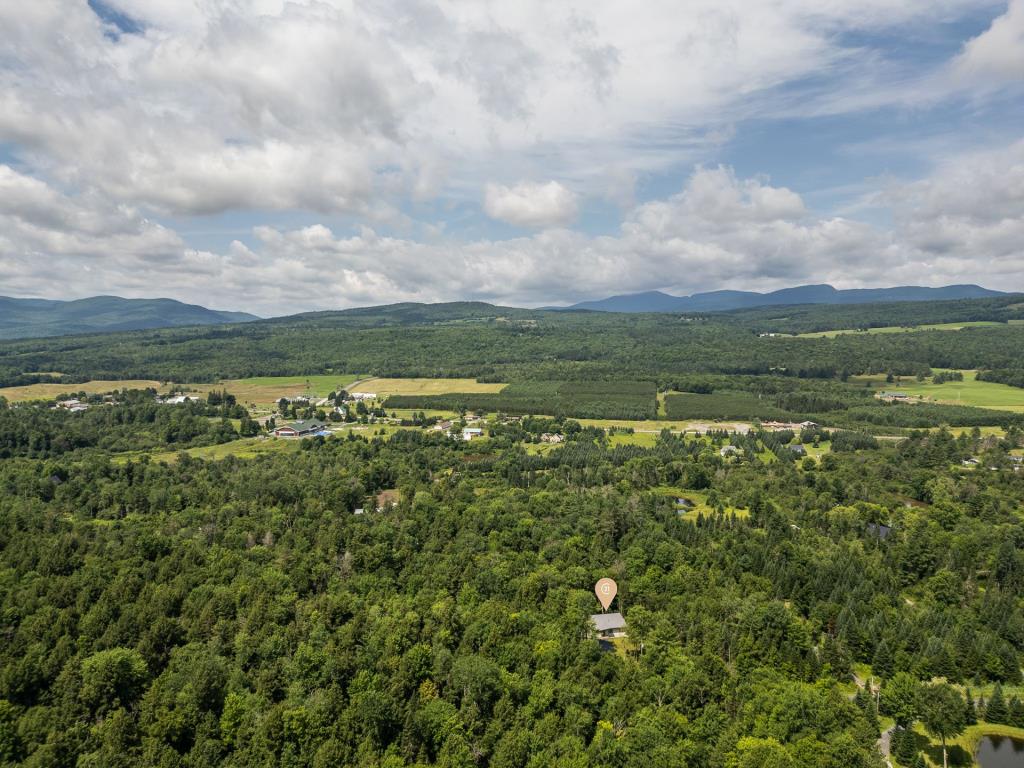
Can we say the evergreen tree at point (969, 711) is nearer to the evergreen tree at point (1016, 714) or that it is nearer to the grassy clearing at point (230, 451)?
the evergreen tree at point (1016, 714)

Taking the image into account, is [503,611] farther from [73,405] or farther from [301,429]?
[73,405]

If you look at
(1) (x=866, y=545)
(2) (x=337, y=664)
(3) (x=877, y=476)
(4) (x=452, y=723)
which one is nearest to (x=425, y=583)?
(2) (x=337, y=664)

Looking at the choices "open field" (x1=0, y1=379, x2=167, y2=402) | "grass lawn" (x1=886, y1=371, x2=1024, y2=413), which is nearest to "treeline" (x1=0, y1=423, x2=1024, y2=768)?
"grass lawn" (x1=886, y1=371, x2=1024, y2=413)

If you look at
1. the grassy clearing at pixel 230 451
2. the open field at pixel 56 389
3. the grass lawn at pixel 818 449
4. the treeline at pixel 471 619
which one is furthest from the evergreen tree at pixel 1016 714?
the open field at pixel 56 389

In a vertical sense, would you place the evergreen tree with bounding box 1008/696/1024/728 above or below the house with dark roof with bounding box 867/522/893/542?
below

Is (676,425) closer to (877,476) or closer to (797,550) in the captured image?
(877,476)

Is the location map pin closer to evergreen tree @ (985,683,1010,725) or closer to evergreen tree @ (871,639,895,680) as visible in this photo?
evergreen tree @ (871,639,895,680)
